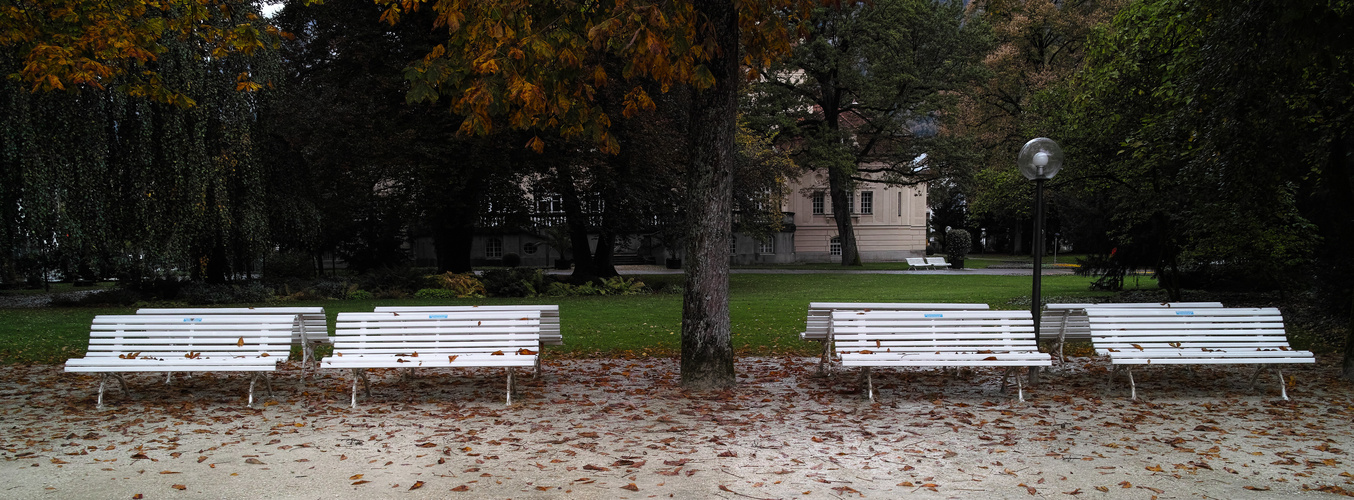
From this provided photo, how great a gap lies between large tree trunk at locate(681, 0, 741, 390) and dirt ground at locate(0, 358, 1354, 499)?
62 centimetres

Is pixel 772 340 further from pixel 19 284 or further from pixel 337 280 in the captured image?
pixel 19 284

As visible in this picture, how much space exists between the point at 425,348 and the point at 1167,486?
570cm

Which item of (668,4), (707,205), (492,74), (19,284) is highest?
(668,4)

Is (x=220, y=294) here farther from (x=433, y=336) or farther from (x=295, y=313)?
(x=433, y=336)

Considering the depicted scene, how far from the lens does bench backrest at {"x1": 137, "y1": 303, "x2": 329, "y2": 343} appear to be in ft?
26.1

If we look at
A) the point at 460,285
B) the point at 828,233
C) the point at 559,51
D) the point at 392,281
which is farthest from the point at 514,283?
the point at 828,233

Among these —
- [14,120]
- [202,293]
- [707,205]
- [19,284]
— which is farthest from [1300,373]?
[19,284]

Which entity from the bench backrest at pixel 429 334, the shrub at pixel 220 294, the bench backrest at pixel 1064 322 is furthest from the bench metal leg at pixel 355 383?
the shrub at pixel 220 294

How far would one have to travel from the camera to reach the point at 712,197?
26.0 ft

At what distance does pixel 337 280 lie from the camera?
77.4 feet

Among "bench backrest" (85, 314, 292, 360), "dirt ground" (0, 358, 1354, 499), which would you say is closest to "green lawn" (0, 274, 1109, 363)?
"dirt ground" (0, 358, 1354, 499)

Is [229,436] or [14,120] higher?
[14,120]

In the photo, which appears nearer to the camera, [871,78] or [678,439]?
[678,439]

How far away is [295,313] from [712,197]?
3975 millimetres
